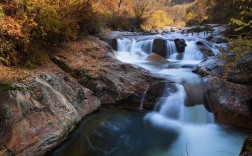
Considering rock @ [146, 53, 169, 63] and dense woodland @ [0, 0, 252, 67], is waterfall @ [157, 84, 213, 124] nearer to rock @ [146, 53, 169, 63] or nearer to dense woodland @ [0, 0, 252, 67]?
dense woodland @ [0, 0, 252, 67]

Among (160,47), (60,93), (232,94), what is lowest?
(232,94)

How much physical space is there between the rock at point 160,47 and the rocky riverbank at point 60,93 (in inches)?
160

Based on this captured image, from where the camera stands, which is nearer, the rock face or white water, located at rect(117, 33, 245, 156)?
the rock face

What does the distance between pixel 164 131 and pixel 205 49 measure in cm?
843

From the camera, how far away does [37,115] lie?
223 inches

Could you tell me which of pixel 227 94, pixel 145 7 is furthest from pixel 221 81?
pixel 145 7

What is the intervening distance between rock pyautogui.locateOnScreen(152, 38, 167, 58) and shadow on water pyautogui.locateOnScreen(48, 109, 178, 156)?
6840 mm

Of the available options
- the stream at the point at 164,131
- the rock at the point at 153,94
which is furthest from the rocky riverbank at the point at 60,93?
the stream at the point at 164,131

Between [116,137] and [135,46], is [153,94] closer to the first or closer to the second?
[116,137]

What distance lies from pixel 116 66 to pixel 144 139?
11.5ft

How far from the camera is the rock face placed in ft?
16.5

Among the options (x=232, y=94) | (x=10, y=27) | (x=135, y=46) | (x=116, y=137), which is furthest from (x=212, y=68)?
(x=10, y=27)

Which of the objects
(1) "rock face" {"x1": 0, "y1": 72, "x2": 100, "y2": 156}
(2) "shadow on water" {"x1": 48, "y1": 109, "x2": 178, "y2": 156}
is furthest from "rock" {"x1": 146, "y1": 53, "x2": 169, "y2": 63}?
(1) "rock face" {"x1": 0, "y1": 72, "x2": 100, "y2": 156}

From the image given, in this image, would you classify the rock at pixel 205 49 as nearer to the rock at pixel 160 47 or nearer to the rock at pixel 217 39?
the rock at pixel 217 39
